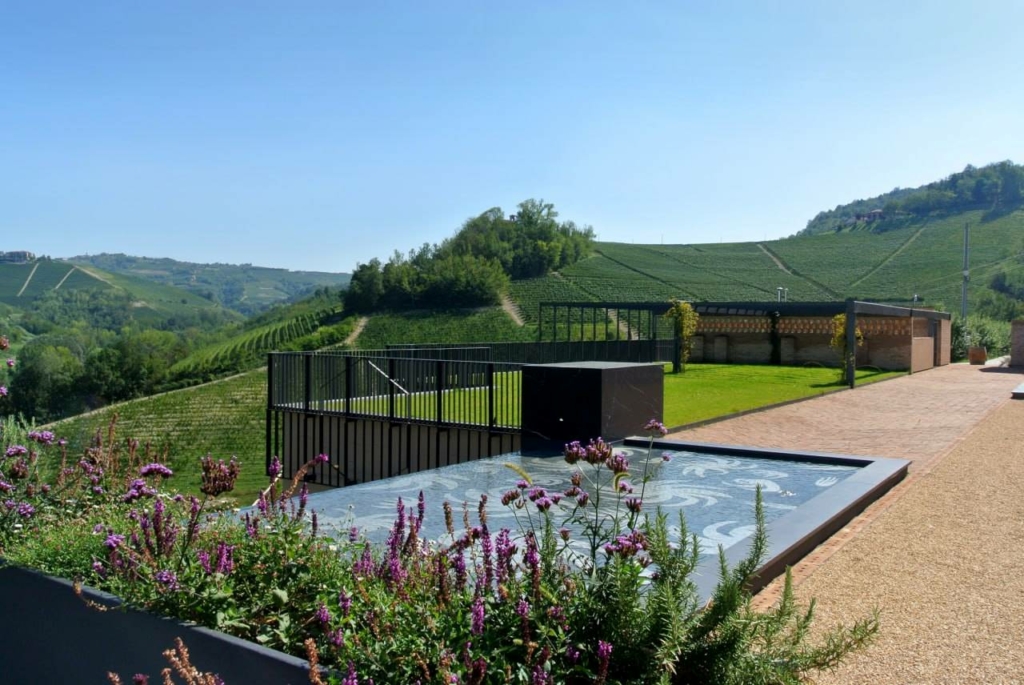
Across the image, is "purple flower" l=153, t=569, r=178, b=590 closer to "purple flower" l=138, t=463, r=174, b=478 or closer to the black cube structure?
"purple flower" l=138, t=463, r=174, b=478

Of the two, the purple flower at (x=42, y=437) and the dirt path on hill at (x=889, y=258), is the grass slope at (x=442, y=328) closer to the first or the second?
the dirt path on hill at (x=889, y=258)

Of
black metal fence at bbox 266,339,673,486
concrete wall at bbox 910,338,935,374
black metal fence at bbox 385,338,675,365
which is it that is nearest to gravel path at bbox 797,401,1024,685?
black metal fence at bbox 266,339,673,486

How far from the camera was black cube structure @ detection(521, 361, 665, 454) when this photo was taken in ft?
27.0

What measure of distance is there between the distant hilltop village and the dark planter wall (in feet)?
496

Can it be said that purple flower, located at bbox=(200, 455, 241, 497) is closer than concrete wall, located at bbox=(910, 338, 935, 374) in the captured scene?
Yes

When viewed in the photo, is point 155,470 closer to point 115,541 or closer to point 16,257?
point 115,541

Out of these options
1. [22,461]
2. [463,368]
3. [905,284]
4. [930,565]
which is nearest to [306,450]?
[463,368]

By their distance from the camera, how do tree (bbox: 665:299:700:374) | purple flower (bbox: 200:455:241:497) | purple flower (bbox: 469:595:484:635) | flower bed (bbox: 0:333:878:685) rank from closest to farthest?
1. purple flower (bbox: 469:595:484:635)
2. flower bed (bbox: 0:333:878:685)
3. purple flower (bbox: 200:455:241:497)
4. tree (bbox: 665:299:700:374)

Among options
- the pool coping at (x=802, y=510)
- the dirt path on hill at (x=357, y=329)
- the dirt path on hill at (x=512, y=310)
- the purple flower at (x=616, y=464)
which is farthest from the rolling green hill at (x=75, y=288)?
the purple flower at (x=616, y=464)

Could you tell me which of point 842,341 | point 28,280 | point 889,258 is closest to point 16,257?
point 28,280

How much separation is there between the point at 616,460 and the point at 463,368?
7.82m

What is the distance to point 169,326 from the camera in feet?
388

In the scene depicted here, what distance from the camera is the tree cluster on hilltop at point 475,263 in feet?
184

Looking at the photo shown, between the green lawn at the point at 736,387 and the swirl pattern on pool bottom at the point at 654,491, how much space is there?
340cm
